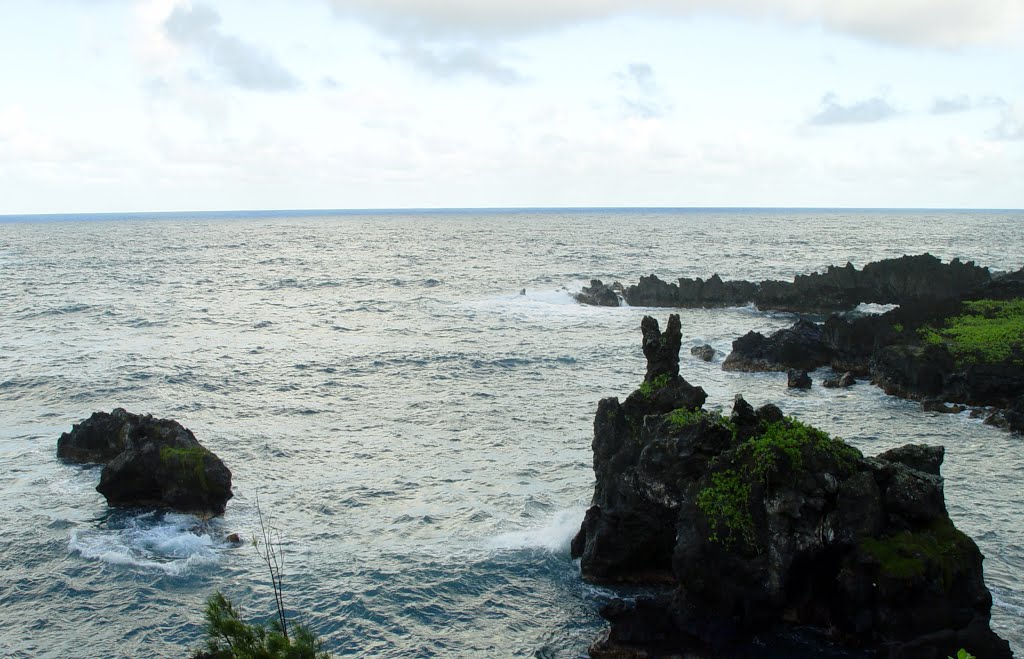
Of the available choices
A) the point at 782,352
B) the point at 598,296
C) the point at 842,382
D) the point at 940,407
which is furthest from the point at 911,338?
the point at 598,296

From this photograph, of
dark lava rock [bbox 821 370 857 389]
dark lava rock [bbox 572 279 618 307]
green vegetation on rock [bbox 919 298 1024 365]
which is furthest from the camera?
dark lava rock [bbox 572 279 618 307]

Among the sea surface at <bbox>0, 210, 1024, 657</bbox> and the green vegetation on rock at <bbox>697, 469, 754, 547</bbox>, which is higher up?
the green vegetation on rock at <bbox>697, 469, 754, 547</bbox>

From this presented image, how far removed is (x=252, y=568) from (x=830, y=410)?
30.5 m

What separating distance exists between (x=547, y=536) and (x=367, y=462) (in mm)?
11736

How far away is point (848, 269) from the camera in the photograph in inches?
3159

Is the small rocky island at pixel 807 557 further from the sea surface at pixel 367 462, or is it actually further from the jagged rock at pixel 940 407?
the jagged rock at pixel 940 407

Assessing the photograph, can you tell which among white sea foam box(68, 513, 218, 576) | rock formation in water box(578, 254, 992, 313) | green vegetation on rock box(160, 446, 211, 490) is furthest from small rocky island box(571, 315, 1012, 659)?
rock formation in water box(578, 254, 992, 313)

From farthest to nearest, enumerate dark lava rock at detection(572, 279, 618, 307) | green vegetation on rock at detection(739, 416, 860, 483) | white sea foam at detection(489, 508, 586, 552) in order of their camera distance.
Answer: dark lava rock at detection(572, 279, 618, 307) → white sea foam at detection(489, 508, 586, 552) → green vegetation on rock at detection(739, 416, 860, 483)

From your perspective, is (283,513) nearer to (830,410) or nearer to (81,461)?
(81,461)

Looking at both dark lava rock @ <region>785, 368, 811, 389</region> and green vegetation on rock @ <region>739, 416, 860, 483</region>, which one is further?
dark lava rock @ <region>785, 368, 811, 389</region>

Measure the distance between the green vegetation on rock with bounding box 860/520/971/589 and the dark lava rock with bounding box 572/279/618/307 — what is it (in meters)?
64.1

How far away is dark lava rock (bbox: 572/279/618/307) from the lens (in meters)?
85.1

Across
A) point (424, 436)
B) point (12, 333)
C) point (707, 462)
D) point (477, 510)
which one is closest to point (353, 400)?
point (424, 436)

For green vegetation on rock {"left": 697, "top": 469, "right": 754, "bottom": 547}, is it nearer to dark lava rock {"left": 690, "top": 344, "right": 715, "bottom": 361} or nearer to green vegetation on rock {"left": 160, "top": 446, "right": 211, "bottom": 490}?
green vegetation on rock {"left": 160, "top": 446, "right": 211, "bottom": 490}
